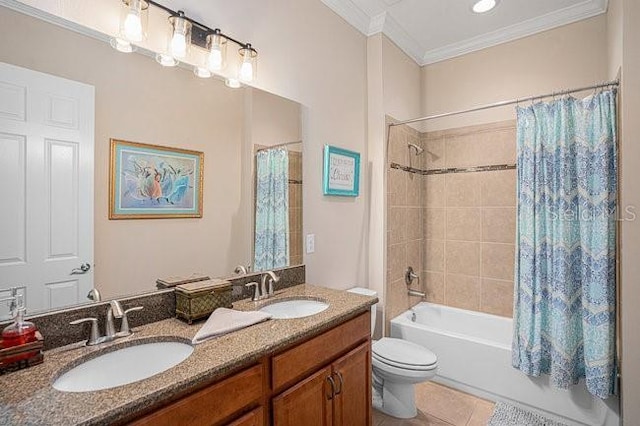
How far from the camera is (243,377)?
1017 millimetres

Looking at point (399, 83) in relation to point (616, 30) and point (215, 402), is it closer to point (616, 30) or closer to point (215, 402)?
point (616, 30)

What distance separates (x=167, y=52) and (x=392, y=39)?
6.39 feet

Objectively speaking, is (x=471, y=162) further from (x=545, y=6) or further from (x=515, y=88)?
(x=545, y=6)

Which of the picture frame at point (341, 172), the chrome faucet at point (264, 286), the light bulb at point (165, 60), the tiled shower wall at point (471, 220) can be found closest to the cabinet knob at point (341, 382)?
the chrome faucet at point (264, 286)

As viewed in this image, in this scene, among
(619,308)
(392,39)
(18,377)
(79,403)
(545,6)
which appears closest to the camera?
(79,403)

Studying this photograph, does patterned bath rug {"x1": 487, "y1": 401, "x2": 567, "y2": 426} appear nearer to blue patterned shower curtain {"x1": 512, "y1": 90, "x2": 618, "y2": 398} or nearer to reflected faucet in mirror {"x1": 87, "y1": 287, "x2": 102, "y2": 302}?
blue patterned shower curtain {"x1": 512, "y1": 90, "x2": 618, "y2": 398}

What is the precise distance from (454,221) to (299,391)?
2287 millimetres

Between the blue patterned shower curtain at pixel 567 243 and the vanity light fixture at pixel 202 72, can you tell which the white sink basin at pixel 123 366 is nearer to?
the vanity light fixture at pixel 202 72

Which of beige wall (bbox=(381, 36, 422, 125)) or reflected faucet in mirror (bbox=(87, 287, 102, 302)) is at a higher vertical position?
beige wall (bbox=(381, 36, 422, 125))

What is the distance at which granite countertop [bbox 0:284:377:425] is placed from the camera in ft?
2.34

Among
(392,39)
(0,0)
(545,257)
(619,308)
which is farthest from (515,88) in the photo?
(0,0)

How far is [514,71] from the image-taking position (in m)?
2.74

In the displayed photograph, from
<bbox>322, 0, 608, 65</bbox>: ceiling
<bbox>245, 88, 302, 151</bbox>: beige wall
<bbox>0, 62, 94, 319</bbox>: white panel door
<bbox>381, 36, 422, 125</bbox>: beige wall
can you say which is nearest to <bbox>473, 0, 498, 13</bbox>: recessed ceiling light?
<bbox>322, 0, 608, 65</bbox>: ceiling

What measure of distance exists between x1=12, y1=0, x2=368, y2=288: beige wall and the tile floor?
890 mm
